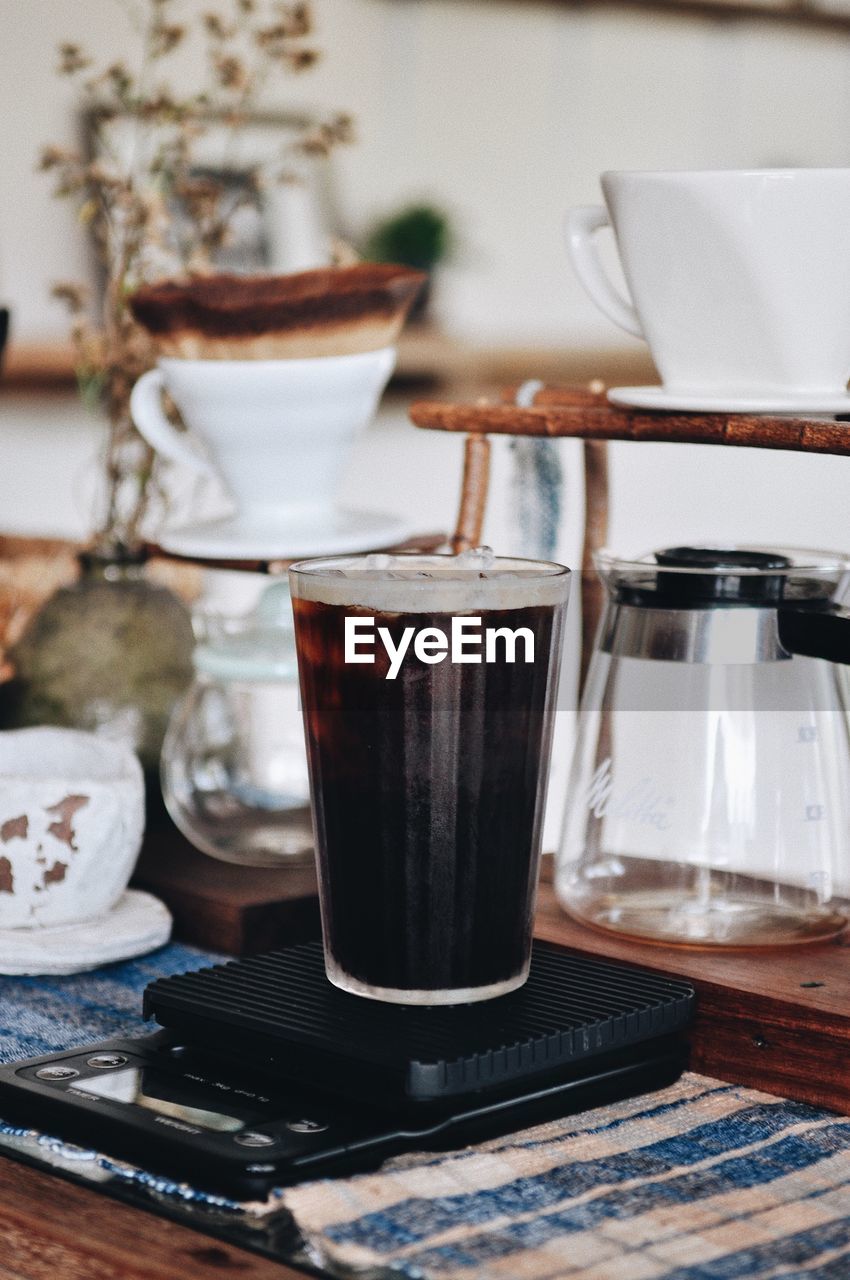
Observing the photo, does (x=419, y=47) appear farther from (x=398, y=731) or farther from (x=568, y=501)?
(x=398, y=731)

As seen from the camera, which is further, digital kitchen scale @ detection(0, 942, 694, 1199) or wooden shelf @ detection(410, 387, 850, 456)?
wooden shelf @ detection(410, 387, 850, 456)

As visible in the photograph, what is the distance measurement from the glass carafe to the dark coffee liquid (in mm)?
105

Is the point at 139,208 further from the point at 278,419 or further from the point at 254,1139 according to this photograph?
the point at 254,1139

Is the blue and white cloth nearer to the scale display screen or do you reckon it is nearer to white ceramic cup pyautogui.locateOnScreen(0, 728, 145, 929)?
Answer: the scale display screen

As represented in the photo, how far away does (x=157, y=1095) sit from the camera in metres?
0.63

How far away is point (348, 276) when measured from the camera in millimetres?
950

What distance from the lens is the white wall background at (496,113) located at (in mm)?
2893

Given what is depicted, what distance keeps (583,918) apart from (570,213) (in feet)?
1.13

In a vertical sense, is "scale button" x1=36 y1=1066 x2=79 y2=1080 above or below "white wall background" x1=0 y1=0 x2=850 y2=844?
below

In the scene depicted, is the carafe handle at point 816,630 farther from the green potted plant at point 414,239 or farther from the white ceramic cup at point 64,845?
the green potted plant at point 414,239

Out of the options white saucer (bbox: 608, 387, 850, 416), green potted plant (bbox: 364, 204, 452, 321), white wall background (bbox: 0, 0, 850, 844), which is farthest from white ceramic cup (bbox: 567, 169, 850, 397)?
green potted plant (bbox: 364, 204, 452, 321)

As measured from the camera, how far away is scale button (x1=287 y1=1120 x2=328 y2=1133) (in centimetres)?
60

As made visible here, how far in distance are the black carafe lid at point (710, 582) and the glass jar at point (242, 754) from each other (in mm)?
254

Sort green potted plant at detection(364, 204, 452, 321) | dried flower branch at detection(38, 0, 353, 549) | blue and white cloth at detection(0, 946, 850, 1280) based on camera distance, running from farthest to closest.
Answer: green potted plant at detection(364, 204, 452, 321) < dried flower branch at detection(38, 0, 353, 549) < blue and white cloth at detection(0, 946, 850, 1280)
